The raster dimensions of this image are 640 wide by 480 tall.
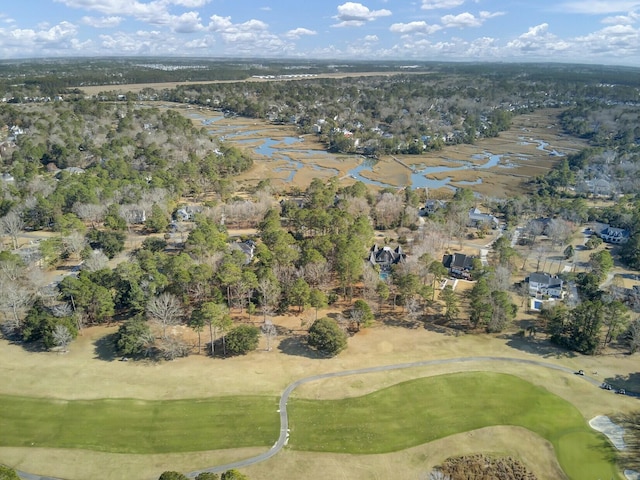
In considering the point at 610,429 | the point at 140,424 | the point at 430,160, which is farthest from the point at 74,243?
the point at 430,160

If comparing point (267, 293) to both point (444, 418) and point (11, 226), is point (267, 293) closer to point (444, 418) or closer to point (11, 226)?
point (444, 418)

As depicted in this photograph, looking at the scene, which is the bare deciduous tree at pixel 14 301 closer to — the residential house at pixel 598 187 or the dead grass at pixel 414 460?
the dead grass at pixel 414 460

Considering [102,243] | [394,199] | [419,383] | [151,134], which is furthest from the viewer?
[151,134]

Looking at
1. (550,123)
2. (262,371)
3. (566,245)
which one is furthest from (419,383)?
(550,123)

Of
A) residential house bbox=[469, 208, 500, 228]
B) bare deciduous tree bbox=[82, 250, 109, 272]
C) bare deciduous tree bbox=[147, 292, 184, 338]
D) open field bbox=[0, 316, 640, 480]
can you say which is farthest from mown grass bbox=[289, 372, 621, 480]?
residential house bbox=[469, 208, 500, 228]

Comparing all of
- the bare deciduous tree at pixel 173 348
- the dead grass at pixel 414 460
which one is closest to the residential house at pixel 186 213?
the bare deciduous tree at pixel 173 348

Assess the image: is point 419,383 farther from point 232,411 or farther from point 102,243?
point 102,243

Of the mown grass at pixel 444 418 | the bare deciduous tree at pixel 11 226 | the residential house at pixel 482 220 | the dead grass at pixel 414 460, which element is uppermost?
the bare deciduous tree at pixel 11 226
